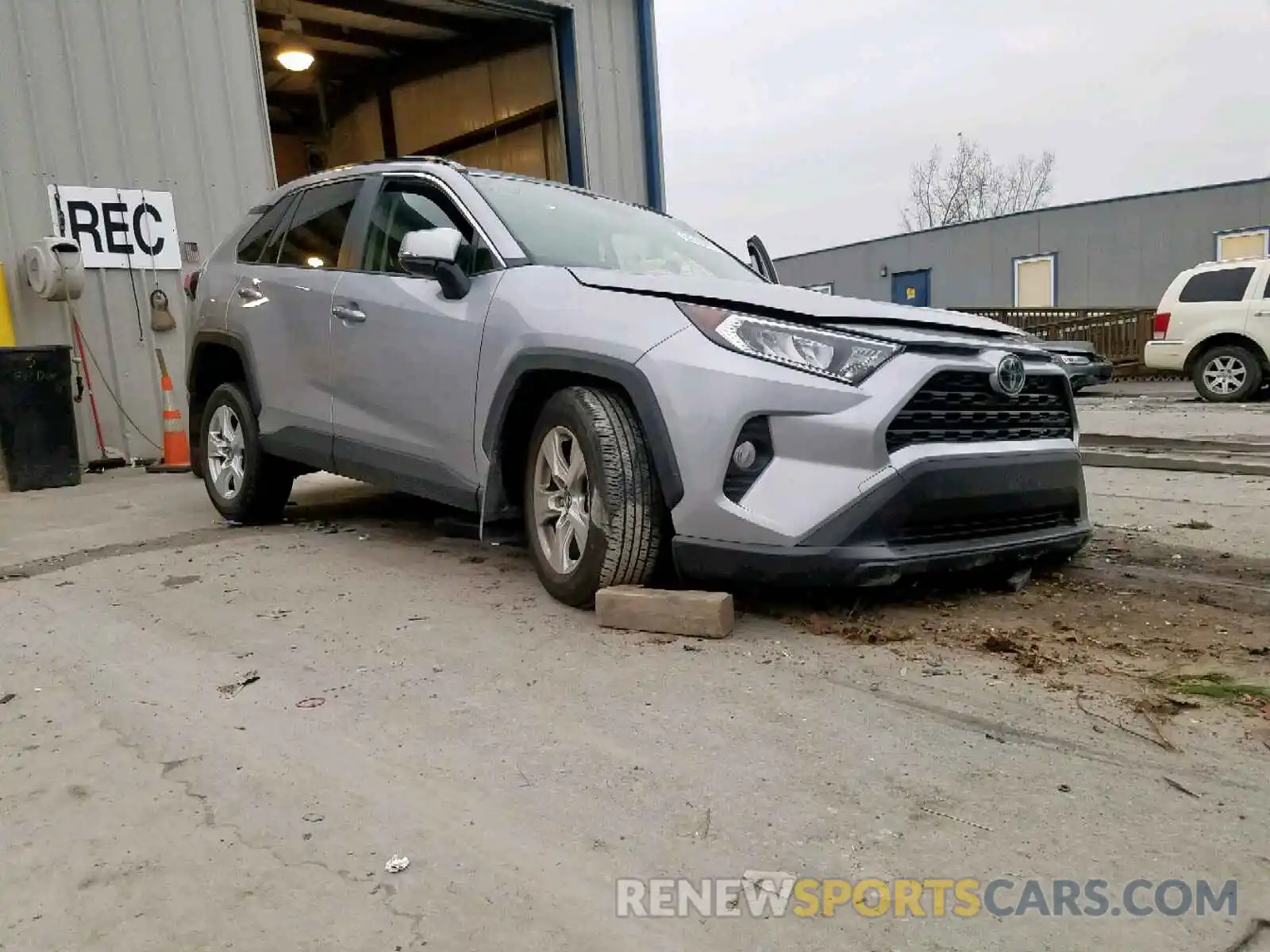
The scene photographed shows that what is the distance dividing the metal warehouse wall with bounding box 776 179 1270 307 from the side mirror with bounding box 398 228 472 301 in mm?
19553

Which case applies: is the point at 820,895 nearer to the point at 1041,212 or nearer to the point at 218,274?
the point at 218,274

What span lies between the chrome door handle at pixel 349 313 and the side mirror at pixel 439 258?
0.52 meters

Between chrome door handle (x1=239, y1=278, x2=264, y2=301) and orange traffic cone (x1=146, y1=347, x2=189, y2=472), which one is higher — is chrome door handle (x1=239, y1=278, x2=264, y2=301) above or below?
above

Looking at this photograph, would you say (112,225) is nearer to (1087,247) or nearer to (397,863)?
(397,863)

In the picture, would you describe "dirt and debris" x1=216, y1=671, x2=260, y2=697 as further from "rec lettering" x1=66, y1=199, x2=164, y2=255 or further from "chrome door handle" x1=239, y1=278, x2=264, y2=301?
"rec lettering" x1=66, y1=199, x2=164, y2=255

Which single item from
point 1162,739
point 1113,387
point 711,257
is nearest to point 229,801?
point 1162,739

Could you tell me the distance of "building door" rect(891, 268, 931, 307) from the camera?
28.5 meters

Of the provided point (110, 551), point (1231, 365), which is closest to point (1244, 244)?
point (1231, 365)

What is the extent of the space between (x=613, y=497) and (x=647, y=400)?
34 cm

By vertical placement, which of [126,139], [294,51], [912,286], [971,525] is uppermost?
[294,51]

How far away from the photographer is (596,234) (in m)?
3.95

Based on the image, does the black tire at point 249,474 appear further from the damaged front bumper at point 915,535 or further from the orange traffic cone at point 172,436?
the orange traffic cone at point 172,436

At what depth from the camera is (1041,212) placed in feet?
84.5

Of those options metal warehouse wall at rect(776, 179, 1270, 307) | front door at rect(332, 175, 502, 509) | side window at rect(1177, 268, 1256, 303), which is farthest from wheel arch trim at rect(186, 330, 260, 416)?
metal warehouse wall at rect(776, 179, 1270, 307)
